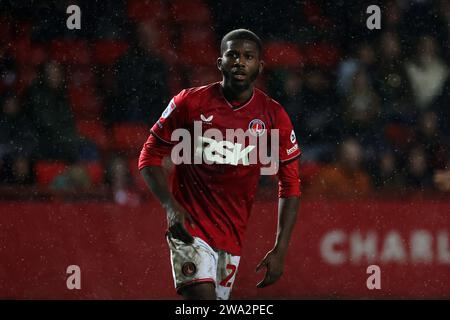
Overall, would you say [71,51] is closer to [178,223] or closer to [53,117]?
[53,117]

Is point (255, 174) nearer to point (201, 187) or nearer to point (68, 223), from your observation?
point (201, 187)

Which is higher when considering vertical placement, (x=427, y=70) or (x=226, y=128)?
(x=427, y=70)

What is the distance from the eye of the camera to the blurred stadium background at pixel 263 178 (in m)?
5.63

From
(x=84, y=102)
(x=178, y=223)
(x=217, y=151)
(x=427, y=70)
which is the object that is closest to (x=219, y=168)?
(x=217, y=151)

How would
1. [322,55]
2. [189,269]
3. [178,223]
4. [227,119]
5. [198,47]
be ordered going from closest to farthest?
[178,223], [189,269], [227,119], [198,47], [322,55]

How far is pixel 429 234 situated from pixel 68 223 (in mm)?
2618

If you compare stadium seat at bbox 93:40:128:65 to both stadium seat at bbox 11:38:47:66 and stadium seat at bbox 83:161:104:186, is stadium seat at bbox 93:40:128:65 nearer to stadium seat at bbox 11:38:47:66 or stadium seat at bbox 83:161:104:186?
stadium seat at bbox 11:38:47:66

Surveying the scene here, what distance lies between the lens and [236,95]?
12.2 feet

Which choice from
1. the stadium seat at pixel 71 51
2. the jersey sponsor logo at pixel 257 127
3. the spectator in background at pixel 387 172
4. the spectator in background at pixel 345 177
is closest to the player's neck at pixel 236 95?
the jersey sponsor logo at pixel 257 127

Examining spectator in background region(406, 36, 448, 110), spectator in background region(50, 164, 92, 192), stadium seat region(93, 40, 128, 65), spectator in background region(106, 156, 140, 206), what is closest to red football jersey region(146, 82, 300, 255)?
spectator in background region(106, 156, 140, 206)

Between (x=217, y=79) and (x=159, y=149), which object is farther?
(x=217, y=79)

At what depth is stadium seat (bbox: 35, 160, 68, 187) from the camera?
5852mm

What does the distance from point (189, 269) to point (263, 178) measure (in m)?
2.41

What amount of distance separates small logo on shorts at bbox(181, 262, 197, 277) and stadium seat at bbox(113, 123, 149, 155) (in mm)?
2556
